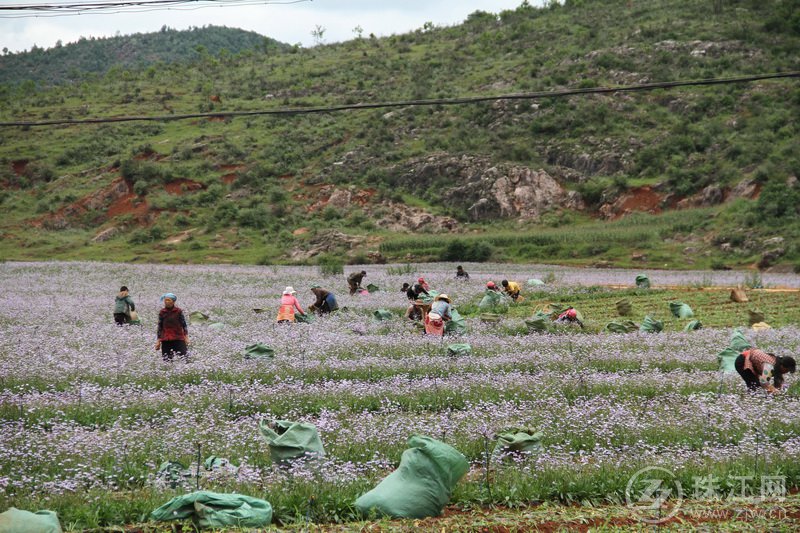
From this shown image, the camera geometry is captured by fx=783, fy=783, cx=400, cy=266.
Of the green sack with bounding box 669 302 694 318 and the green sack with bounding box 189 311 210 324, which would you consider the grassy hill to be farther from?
the green sack with bounding box 189 311 210 324

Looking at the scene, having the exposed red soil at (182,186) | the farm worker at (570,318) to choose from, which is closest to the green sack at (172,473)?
the farm worker at (570,318)

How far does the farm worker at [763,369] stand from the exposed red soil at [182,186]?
65010 mm

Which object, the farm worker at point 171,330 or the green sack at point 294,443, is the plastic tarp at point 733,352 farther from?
the farm worker at point 171,330

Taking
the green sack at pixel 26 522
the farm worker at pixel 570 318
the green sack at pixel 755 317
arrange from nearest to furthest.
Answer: the green sack at pixel 26 522, the farm worker at pixel 570 318, the green sack at pixel 755 317

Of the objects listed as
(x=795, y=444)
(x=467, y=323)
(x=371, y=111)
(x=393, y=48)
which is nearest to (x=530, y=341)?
(x=467, y=323)

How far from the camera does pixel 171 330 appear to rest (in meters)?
15.3

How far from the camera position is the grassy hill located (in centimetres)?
5444

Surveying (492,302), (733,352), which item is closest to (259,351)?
(733,352)

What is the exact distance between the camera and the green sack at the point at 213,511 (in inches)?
273

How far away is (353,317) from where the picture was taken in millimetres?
21828

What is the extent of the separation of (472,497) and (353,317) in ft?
46.2

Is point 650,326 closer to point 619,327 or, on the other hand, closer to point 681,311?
point 619,327

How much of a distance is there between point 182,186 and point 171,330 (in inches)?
2374

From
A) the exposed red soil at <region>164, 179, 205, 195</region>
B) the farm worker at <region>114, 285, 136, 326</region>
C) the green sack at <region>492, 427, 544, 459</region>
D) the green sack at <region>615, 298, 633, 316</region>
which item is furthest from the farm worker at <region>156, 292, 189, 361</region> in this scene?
the exposed red soil at <region>164, 179, 205, 195</region>
